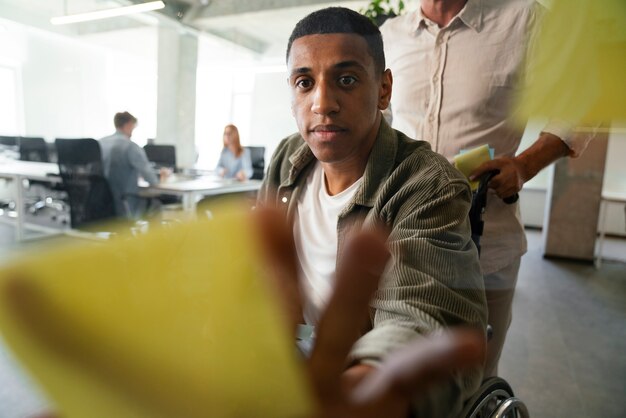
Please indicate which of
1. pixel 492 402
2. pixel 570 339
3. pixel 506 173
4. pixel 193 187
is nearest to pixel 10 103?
pixel 193 187

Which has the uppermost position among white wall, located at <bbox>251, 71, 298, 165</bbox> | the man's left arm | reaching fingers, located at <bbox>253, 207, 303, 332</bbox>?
white wall, located at <bbox>251, 71, 298, 165</bbox>

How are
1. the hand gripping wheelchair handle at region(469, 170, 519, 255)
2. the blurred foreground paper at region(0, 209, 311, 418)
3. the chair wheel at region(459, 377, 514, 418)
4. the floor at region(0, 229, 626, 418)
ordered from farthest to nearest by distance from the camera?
the floor at region(0, 229, 626, 418) → the hand gripping wheelchair handle at region(469, 170, 519, 255) → the chair wheel at region(459, 377, 514, 418) → the blurred foreground paper at region(0, 209, 311, 418)

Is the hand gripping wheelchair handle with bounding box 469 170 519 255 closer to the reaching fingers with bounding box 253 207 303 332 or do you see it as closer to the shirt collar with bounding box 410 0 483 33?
the shirt collar with bounding box 410 0 483 33

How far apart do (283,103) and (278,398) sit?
0.28m

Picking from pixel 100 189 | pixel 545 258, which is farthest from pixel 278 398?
pixel 545 258

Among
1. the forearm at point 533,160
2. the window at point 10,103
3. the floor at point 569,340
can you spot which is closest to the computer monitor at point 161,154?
the window at point 10,103

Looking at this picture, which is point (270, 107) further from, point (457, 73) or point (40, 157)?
point (457, 73)

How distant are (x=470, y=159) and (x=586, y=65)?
0.45m

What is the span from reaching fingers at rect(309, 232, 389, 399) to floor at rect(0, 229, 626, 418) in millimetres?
185

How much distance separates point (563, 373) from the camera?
163cm

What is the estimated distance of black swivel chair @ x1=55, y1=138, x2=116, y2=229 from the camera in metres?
0.28

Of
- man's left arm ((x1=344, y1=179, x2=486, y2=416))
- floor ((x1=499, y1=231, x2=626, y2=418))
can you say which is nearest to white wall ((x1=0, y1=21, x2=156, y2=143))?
man's left arm ((x1=344, y1=179, x2=486, y2=416))

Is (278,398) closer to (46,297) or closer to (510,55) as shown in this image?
(46,297)

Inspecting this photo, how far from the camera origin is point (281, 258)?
0.63 feet
